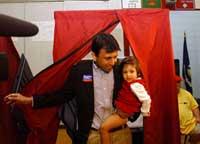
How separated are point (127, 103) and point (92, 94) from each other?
0.78ft

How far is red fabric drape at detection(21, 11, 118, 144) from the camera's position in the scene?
2.18m

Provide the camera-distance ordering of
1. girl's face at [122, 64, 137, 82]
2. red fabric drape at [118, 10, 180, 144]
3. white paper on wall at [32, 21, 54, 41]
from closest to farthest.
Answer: girl's face at [122, 64, 137, 82] < red fabric drape at [118, 10, 180, 144] < white paper on wall at [32, 21, 54, 41]

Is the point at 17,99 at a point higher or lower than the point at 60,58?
lower

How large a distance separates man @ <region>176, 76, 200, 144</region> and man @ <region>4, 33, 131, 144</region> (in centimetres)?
127

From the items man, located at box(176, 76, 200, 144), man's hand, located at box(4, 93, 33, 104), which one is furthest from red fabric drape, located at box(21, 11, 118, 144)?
man, located at box(176, 76, 200, 144)

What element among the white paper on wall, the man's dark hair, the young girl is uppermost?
the white paper on wall

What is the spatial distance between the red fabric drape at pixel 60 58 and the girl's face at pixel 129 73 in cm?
35

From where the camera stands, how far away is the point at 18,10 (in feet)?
12.7

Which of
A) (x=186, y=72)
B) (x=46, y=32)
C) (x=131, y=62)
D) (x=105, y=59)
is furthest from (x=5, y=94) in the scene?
(x=186, y=72)

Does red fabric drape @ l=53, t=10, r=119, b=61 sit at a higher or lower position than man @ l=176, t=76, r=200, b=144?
higher

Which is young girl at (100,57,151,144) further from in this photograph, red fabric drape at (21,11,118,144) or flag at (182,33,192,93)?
flag at (182,33,192,93)

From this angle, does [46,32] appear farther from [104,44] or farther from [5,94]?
[104,44]

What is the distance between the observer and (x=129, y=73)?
80.3 inches

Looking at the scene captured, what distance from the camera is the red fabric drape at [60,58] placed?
2176 millimetres
